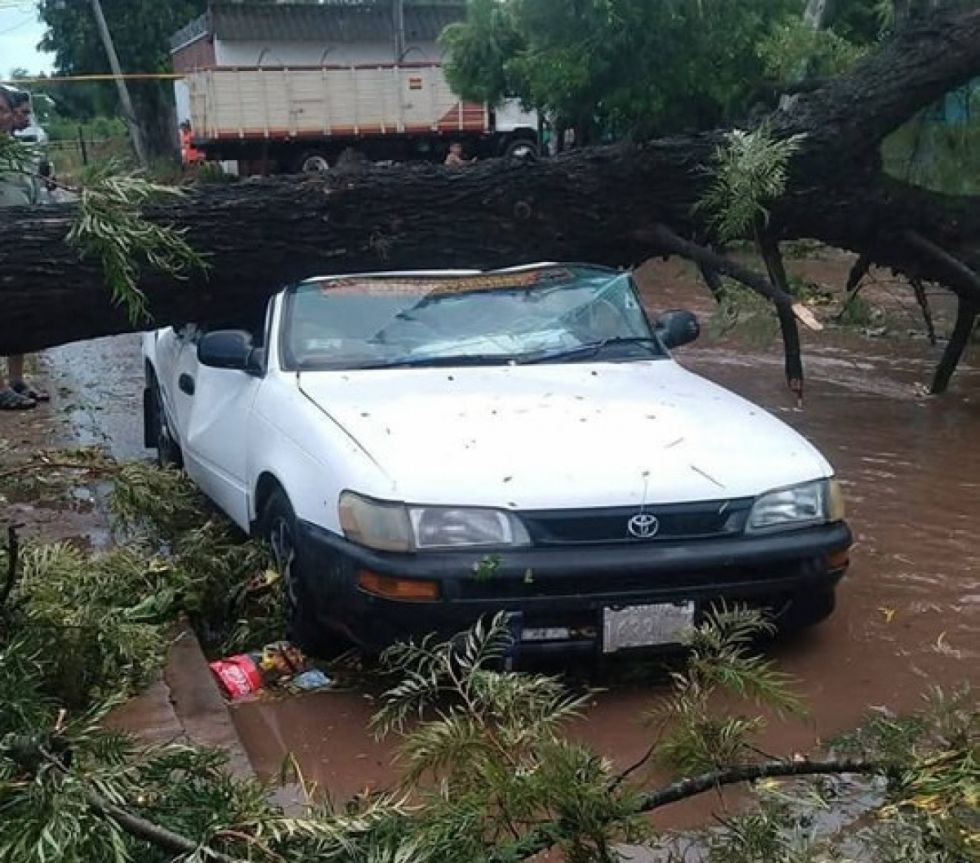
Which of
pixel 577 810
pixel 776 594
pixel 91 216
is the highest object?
pixel 91 216

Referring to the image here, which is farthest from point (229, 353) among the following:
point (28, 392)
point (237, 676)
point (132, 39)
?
point (132, 39)

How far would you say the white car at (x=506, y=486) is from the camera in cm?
448

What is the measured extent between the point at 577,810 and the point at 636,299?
4.01 meters

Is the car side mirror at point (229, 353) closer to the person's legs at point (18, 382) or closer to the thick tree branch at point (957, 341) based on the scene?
the thick tree branch at point (957, 341)

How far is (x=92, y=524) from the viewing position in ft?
22.9

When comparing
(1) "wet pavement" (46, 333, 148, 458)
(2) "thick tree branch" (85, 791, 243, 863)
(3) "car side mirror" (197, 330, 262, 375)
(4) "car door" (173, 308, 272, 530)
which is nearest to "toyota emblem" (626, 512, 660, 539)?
(4) "car door" (173, 308, 272, 530)

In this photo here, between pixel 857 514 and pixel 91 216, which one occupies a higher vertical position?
pixel 91 216

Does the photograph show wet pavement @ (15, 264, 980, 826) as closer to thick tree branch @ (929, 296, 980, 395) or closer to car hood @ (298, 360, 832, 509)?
thick tree branch @ (929, 296, 980, 395)

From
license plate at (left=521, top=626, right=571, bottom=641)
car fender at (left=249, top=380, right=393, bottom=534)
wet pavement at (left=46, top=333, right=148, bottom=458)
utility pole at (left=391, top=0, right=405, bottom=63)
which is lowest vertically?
wet pavement at (left=46, top=333, right=148, bottom=458)

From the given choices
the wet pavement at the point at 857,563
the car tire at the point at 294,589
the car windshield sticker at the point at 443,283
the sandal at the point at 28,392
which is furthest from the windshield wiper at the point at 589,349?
the sandal at the point at 28,392

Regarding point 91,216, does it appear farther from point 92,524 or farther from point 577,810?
point 92,524

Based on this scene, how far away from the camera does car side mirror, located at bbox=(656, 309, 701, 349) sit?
6297 mm

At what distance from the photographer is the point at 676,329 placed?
20.7ft

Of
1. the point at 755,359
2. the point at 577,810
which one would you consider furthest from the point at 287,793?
the point at 755,359
